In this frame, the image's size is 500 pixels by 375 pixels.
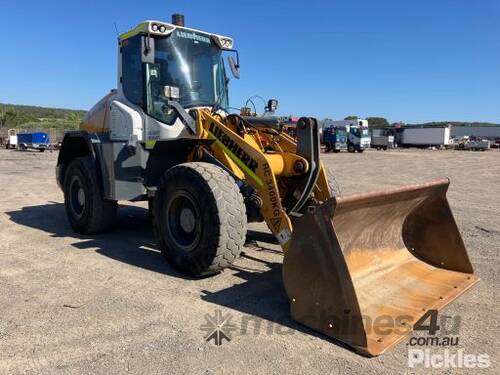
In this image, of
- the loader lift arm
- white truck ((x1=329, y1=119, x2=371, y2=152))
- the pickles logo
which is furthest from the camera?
white truck ((x1=329, y1=119, x2=371, y2=152))

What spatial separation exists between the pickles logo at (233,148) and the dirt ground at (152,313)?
1.24m

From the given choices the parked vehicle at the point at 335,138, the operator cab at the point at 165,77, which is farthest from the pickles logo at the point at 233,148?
the parked vehicle at the point at 335,138

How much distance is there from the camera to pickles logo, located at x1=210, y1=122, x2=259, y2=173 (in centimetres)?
512

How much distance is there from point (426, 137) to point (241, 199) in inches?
→ 2345

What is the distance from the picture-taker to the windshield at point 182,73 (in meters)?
6.31

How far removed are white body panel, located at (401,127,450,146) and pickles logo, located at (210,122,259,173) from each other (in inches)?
2296

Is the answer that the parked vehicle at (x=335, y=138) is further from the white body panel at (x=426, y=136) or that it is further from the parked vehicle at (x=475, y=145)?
the parked vehicle at (x=475, y=145)

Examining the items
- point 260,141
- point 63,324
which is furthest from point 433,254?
point 63,324

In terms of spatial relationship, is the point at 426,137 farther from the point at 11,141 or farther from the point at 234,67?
the point at 234,67

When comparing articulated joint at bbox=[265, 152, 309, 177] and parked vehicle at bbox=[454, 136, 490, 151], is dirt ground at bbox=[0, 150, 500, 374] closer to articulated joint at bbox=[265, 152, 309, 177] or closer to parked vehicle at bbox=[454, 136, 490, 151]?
articulated joint at bbox=[265, 152, 309, 177]

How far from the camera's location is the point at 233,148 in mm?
5359

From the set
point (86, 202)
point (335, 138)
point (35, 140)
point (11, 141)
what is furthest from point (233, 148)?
point (11, 141)

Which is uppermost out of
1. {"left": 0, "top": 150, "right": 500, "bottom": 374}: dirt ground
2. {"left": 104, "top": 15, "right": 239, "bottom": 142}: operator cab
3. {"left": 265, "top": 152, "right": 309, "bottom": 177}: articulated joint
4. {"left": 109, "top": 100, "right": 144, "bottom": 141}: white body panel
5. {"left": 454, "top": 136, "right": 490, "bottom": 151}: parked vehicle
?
{"left": 104, "top": 15, "right": 239, "bottom": 142}: operator cab

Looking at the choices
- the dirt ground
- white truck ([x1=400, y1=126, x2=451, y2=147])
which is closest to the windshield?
the dirt ground
